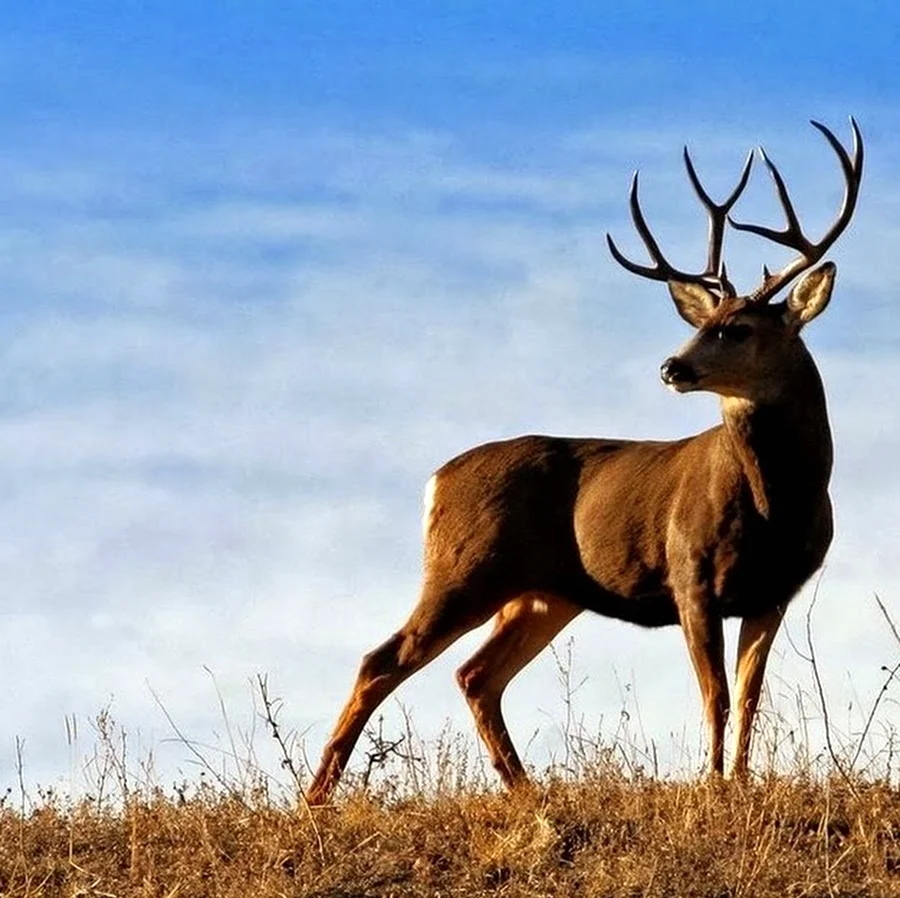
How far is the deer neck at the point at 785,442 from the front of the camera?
1141cm

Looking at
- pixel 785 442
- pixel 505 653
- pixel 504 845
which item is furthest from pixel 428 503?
pixel 504 845

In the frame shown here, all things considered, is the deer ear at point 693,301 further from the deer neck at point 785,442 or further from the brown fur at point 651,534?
the deer neck at point 785,442

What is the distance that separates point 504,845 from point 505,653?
334 centimetres

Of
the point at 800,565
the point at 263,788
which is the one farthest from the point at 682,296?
the point at 263,788

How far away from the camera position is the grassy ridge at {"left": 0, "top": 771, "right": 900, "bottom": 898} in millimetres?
8820

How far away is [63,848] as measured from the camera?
991cm

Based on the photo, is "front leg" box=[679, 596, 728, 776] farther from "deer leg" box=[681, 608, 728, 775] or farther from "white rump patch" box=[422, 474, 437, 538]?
"white rump patch" box=[422, 474, 437, 538]

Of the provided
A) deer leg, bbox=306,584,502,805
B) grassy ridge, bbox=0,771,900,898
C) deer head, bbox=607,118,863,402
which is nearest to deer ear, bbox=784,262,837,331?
deer head, bbox=607,118,863,402

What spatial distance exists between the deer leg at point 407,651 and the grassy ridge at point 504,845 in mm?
1580

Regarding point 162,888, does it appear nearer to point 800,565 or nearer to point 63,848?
point 63,848

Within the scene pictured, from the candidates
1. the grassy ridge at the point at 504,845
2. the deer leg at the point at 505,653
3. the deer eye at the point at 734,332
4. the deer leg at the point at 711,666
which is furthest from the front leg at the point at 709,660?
the deer eye at the point at 734,332

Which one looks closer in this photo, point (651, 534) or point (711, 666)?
point (711, 666)

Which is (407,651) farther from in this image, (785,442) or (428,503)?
(785,442)

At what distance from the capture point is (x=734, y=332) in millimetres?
11812
